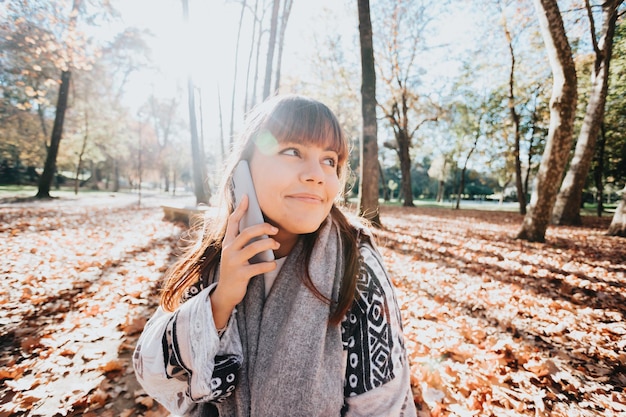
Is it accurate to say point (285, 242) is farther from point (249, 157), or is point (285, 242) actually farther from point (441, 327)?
point (441, 327)

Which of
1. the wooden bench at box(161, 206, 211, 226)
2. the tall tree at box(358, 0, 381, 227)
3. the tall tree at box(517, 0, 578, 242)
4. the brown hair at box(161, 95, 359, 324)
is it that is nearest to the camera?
the brown hair at box(161, 95, 359, 324)

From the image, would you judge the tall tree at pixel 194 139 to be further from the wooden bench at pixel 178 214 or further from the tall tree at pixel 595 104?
the tall tree at pixel 595 104

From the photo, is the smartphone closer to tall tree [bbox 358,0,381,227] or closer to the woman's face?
the woman's face

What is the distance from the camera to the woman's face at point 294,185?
1.21 m

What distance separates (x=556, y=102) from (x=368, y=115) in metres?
4.11

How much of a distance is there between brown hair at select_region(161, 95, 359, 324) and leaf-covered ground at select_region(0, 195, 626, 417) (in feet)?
5.52

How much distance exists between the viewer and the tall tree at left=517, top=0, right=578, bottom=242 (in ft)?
19.7

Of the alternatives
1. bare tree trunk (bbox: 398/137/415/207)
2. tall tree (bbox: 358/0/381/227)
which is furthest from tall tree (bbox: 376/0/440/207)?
tall tree (bbox: 358/0/381/227)

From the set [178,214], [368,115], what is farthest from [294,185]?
[178,214]

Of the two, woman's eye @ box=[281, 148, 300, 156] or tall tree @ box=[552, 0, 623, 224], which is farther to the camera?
tall tree @ box=[552, 0, 623, 224]

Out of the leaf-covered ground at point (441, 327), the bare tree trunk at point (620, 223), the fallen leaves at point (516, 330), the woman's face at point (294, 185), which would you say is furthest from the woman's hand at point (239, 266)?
the bare tree trunk at point (620, 223)

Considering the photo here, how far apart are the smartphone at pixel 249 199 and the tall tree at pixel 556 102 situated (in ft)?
24.9

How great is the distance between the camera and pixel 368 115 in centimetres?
731

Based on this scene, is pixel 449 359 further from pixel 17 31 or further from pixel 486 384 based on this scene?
pixel 17 31
